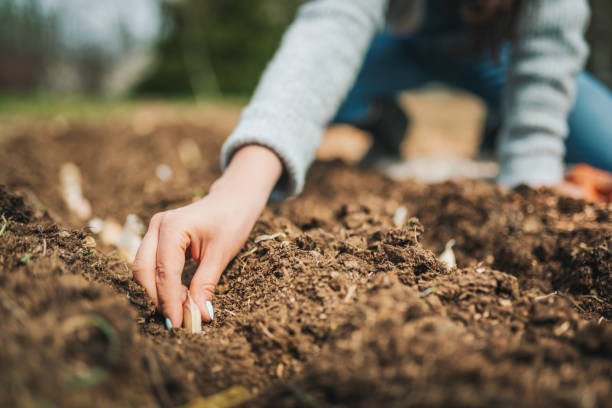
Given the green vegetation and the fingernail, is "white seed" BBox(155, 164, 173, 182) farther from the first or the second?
the green vegetation

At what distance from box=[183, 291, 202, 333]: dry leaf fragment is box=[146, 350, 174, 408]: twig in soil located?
0.72 feet

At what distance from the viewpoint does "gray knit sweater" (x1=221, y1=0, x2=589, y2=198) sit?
1308mm

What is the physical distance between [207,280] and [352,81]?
1.03 m

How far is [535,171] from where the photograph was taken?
1.81 meters

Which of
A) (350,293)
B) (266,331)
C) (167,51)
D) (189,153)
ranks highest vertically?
(167,51)

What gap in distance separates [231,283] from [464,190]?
116cm

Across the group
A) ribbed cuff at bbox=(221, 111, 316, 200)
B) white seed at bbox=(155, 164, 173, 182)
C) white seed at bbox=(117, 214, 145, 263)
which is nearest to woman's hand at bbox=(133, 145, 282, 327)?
ribbed cuff at bbox=(221, 111, 316, 200)

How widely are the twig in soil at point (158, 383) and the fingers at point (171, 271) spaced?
0.22 meters

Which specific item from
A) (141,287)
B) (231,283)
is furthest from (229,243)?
(141,287)

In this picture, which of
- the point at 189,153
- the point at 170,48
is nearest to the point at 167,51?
the point at 170,48

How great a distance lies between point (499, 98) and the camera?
263cm

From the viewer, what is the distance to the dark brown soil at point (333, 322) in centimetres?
61

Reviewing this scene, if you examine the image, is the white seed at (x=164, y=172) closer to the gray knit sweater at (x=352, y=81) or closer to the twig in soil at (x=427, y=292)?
the gray knit sweater at (x=352, y=81)

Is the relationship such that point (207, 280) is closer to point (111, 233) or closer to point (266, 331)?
point (266, 331)
